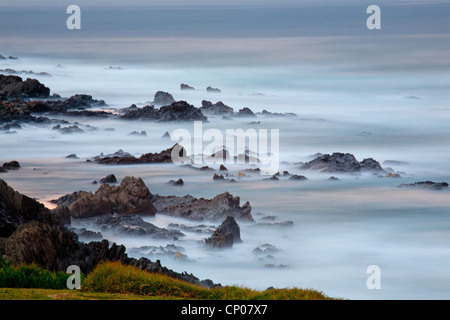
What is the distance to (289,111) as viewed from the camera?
61.3 m

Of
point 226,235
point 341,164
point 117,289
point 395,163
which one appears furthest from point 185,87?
point 117,289

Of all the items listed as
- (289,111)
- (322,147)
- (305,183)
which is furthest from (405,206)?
(289,111)

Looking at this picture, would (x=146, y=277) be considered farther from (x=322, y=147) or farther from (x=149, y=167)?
(x=322, y=147)

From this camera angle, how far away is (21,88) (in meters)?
54.2

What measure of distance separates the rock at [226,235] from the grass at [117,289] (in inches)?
524

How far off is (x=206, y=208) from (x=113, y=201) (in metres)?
3.59

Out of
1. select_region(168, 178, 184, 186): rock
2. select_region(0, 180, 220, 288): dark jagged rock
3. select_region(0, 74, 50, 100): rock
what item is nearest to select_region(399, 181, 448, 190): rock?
select_region(168, 178, 184, 186): rock

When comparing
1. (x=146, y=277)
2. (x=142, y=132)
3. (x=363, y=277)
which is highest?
(x=142, y=132)

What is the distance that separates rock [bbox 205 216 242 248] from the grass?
43.6ft

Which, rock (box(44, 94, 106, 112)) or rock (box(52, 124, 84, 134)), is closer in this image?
rock (box(52, 124, 84, 134))

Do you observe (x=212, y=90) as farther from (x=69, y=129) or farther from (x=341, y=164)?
(x=341, y=164)

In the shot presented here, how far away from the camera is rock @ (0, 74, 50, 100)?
176 ft

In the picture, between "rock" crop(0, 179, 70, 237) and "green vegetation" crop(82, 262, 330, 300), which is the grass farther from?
"rock" crop(0, 179, 70, 237)
